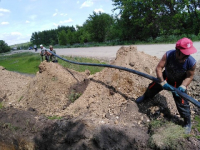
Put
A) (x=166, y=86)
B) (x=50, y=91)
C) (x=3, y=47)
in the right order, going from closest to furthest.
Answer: (x=166, y=86) < (x=50, y=91) < (x=3, y=47)

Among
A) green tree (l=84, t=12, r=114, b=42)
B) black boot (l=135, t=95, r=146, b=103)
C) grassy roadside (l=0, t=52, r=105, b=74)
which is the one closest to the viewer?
black boot (l=135, t=95, r=146, b=103)

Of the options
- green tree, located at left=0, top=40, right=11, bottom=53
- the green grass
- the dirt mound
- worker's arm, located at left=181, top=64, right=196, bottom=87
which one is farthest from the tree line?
green tree, located at left=0, top=40, right=11, bottom=53

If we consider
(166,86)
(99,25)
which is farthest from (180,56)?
(99,25)

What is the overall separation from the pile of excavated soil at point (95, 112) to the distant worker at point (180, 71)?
0.53m

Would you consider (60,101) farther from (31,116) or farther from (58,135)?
(58,135)

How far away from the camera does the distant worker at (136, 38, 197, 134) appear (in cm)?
318

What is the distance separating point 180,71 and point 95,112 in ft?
7.00

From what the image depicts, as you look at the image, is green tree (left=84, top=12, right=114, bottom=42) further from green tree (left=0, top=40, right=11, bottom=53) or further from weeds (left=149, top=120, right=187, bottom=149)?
green tree (left=0, top=40, right=11, bottom=53)

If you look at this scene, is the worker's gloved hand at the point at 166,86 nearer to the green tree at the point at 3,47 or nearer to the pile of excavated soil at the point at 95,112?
the pile of excavated soil at the point at 95,112

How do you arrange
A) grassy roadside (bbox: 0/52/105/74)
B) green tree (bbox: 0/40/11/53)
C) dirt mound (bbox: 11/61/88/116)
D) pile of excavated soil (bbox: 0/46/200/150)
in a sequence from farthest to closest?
green tree (bbox: 0/40/11/53), grassy roadside (bbox: 0/52/105/74), dirt mound (bbox: 11/61/88/116), pile of excavated soil (bbox: 0/46/200/150)

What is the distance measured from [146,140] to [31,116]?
3.30 metres

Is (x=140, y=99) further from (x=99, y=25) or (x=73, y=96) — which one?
(x=99, y=25)

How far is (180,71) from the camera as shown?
11.3 feet

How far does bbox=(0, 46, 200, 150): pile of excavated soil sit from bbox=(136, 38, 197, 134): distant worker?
20.9 inches
